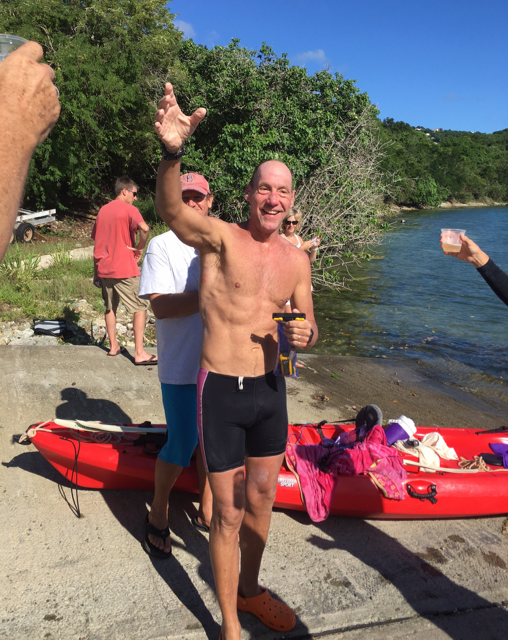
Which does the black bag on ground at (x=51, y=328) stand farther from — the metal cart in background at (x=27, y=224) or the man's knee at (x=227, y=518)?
the metal cart in background at (x=27, y=224)

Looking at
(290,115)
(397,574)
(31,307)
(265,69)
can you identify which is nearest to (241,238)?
(397,574)

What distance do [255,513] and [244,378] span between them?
0.73 meters

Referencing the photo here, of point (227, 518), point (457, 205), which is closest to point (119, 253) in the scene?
point (227, 518)

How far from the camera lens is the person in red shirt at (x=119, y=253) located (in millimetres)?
6387

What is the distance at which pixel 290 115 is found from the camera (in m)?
14.9

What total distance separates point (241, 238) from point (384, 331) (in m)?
9.65

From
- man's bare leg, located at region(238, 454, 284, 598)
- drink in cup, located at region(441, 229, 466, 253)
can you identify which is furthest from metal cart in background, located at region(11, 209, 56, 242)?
man's bare leg, located at region(238, 454, 284, 598)

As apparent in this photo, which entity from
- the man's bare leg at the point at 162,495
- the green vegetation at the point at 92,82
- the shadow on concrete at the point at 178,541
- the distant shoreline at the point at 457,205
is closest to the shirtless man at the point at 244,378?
the shadow on concrete at the point at 178,541

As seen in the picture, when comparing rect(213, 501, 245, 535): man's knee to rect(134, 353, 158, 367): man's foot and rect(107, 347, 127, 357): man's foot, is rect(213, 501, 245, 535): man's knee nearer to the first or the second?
rect(134, 353, 158, 367): man's foot

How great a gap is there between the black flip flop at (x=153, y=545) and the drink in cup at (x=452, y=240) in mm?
2656

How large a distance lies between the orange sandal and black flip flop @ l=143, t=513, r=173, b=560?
0.60 meters

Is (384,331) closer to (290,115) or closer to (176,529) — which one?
(290,115)

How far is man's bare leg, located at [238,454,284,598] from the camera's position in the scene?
253 centimetres

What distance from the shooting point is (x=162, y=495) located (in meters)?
3.09
